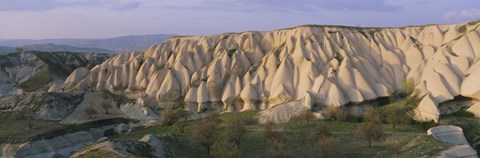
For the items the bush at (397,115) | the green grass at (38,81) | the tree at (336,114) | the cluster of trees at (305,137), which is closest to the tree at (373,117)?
the bush at (397,115)

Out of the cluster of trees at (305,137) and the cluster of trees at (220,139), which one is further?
the cluster of trees at (305,137)

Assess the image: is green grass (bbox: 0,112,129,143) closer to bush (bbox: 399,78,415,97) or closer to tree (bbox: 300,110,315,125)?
tree (bbox: 300,110,315,125)

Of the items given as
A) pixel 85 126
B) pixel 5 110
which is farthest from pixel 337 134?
pixel 5 110

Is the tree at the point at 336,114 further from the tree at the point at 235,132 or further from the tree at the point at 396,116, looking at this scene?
the tree at the point at 235,132

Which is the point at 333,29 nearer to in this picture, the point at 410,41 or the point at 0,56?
the point at 410,41

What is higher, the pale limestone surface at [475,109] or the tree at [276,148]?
the pale limestone surface at [475,109]

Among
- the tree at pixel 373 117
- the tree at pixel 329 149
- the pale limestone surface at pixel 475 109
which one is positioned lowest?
the tree at pixel 329 149

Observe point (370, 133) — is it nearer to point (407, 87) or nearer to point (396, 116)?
point (396, 116)
